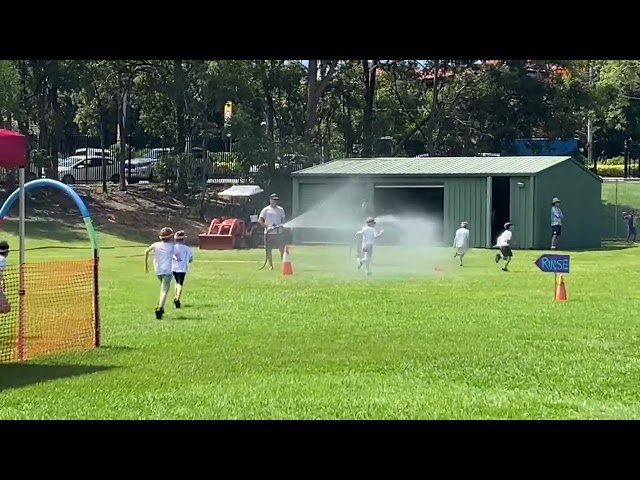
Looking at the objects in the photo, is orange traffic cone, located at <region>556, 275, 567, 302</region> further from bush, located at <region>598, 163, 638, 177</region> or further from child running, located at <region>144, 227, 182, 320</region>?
bush, located at <region>598, 163, 638, 177</region>

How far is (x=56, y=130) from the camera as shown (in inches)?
1892

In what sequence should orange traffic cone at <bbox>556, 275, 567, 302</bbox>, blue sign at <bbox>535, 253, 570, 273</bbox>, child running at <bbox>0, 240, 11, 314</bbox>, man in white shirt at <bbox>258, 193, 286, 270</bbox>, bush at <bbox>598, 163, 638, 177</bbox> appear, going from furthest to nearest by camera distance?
bush at <bbox>598, 163, 638, 177</bbox> < man in white shirt at <bbox>258, 193, 286, 270</bbox> < orange traffic cone at <bbox>556, 275, 567, 302</bbox> < blue sign at <bbox>535, 253, 570, 273</bbox> < child running at <bbox>0, 240, 11, 314</bbox>

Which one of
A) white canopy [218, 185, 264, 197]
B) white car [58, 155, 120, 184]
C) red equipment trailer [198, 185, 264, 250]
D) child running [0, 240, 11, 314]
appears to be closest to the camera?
child running [0, 240, 11, 314]

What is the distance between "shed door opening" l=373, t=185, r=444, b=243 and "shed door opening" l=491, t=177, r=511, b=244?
80.0 inches

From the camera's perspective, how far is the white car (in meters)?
50.8

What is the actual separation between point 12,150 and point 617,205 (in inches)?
1419

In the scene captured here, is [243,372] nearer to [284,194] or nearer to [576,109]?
[284,194]

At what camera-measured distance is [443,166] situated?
123 feet

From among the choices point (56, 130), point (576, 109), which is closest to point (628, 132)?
point (576, 109)

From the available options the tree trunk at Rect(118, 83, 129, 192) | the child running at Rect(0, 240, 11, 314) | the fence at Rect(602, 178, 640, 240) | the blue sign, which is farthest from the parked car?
the child running at Rect(0, 240, 11, 314)

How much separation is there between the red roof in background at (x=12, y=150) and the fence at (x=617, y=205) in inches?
1292

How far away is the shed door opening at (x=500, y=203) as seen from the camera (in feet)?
119

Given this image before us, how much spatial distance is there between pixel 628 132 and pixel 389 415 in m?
52.9

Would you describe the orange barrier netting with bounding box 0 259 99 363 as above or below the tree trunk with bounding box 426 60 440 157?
below
